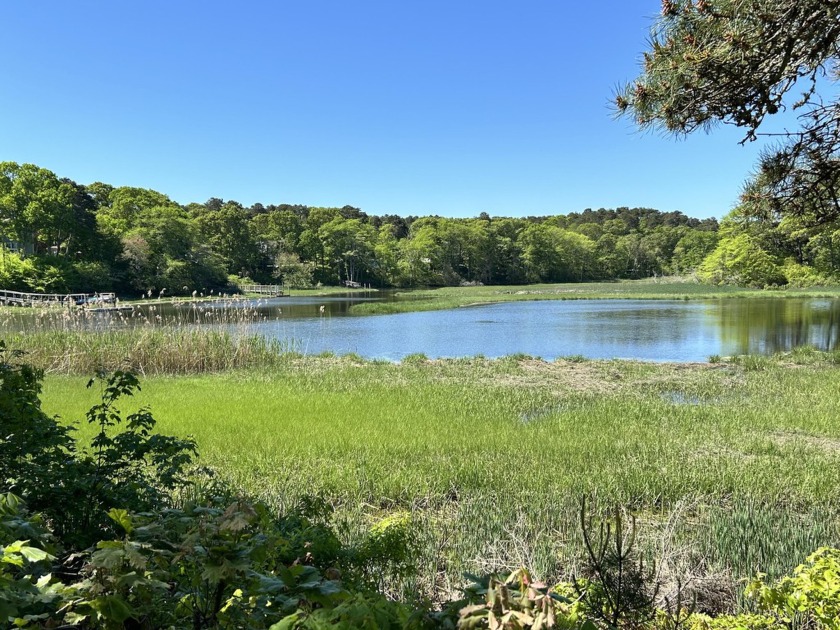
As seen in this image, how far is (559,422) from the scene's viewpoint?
8641 mm

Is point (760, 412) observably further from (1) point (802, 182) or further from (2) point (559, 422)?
(1) point (802, 182)

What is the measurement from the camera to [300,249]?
3366 inches

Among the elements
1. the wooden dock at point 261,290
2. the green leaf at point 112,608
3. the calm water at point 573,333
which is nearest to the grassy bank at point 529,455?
the green leaf at point 112,608

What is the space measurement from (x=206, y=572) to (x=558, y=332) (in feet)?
85.2

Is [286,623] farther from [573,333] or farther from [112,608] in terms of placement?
[573,333]

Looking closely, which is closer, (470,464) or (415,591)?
(415,591)

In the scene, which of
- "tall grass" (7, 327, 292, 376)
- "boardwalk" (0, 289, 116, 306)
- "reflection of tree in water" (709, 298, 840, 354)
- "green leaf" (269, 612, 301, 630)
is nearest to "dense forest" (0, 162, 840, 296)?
"boardwalk" (0, 289, 116, 306)

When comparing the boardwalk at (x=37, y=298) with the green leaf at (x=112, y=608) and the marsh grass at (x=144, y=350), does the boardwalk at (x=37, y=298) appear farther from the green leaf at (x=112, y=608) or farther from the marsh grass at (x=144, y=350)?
the green leaf at (x=112, y=608)

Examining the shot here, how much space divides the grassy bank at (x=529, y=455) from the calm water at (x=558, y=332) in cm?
649

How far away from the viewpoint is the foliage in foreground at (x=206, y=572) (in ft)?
3.64

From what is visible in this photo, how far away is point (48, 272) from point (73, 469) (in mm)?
50145

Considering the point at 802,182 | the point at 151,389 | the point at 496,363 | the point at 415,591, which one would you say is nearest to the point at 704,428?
the point at 802,182

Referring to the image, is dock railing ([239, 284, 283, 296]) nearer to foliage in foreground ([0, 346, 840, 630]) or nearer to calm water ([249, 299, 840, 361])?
calm water ([249, 299, 840, 361])

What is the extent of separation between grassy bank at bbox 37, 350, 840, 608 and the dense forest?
284 cm
